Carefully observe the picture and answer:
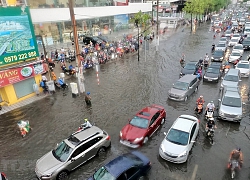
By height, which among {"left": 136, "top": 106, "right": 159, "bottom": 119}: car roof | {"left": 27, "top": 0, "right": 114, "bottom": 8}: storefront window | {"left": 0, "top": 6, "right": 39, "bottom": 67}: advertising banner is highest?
{"left": 27, "top": 0, "right": 114, "bottom": 8}: storefront window

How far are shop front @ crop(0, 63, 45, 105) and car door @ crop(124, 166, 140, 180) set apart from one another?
13168 mm

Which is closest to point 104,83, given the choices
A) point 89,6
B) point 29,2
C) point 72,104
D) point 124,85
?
point 124,85

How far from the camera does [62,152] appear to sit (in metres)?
10.4

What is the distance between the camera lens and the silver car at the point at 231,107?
45.4 ft

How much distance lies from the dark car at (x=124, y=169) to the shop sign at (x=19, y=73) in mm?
11956

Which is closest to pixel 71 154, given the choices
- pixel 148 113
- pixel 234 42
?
pixel 148 113

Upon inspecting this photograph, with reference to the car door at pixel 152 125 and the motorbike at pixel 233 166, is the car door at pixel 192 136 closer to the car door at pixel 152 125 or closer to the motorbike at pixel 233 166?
the motorbike at pixel 233 166

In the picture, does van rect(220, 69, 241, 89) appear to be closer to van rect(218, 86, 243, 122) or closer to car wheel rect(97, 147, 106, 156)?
van rect(218, 86, 243, 122)

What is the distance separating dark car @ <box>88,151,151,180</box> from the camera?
851 cm

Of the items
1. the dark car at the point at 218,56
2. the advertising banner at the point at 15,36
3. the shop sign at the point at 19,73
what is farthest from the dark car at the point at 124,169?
the dark car at the point at 218,56

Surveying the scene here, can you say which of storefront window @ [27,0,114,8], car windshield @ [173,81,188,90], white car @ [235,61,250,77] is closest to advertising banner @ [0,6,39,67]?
car windshield @ [173,81,188,90]

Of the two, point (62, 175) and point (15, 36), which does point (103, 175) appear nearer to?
point (62, 175)

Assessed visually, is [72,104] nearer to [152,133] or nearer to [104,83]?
[104,83]

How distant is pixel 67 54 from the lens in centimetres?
2956
